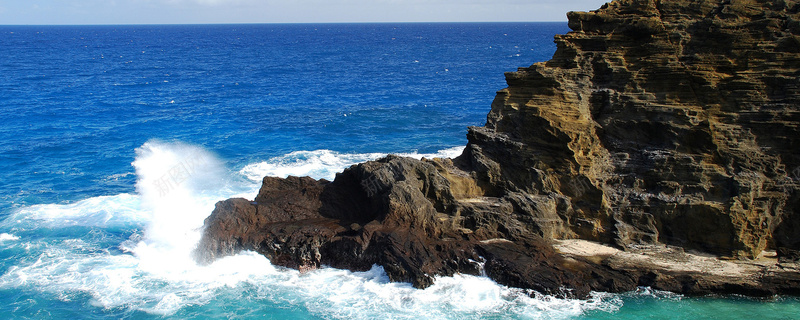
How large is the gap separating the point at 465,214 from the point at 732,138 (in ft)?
38.1

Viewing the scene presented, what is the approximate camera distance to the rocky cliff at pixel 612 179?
861 inches

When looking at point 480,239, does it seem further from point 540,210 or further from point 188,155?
point 188,155

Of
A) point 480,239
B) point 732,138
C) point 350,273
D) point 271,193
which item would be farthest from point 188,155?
point 732,138

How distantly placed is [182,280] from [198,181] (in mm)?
15709

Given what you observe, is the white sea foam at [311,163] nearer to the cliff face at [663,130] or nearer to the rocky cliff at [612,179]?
the rocky cliff at [612,179]

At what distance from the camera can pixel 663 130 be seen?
23.1 meters

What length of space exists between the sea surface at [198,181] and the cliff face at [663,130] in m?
3.71

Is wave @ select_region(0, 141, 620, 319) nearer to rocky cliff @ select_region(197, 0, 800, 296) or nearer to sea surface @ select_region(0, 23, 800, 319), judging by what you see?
sea surface @ select_region(0, 23, 800, 319)

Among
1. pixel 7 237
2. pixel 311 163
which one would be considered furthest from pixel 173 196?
pixel 311 163

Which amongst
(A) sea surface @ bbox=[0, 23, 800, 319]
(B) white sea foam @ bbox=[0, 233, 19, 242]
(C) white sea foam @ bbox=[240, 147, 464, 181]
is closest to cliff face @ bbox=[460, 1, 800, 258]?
(A) sea surface @ bbox=[0, 23, 800, 319]

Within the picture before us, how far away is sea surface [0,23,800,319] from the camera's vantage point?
2042 cm

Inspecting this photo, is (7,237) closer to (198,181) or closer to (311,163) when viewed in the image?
(198,181)

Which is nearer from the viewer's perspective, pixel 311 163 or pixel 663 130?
pixel 663 130

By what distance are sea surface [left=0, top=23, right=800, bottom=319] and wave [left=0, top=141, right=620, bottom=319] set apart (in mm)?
74
